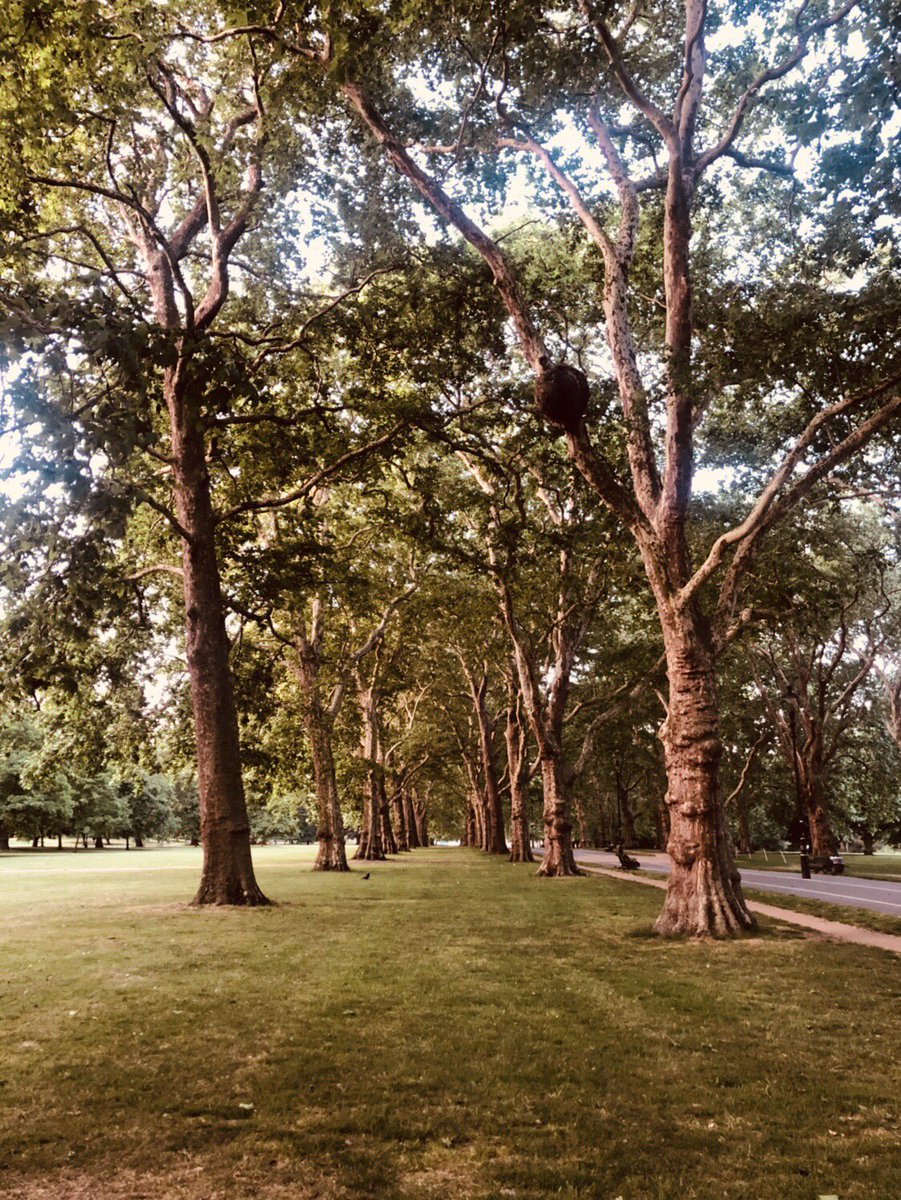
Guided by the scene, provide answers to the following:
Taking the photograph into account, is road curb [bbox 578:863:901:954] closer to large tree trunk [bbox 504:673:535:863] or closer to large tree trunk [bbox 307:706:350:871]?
large tree trunk [bbox 504:673:535:863]

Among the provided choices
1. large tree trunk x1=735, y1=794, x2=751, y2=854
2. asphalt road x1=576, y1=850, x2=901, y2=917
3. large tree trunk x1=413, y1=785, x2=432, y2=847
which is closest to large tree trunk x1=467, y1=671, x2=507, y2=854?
asphalt road x1=576, y1=850, x2=901, y2=917

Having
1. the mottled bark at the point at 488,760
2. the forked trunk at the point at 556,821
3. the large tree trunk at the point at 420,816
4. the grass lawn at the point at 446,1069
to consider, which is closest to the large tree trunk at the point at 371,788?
the mottled bark at the point at 488,760

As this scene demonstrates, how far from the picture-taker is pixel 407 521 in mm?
17344

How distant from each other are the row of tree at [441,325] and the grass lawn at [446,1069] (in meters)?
3.21

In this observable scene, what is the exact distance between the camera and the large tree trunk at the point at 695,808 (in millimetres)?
12391

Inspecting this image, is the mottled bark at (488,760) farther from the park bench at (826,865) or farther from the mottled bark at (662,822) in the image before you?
the park bench at (826,865)

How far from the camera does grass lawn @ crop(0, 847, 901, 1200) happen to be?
4.09m

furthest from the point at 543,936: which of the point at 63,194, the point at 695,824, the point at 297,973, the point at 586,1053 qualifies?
the point at 63,194

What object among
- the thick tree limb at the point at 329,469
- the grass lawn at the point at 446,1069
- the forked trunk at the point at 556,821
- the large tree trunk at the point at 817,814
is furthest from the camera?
the large tree trunk at the point at 817,814

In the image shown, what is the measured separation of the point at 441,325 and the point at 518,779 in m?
24.0

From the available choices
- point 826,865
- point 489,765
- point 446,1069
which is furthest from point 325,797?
point 446,1069

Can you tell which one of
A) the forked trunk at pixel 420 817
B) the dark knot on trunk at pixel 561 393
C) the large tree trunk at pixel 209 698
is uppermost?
the dark knot on trunk at pixel 561 393

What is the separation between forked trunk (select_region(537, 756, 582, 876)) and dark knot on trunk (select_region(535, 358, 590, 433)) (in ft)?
52.9

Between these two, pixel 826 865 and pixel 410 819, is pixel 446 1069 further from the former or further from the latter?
pixel 410 819
